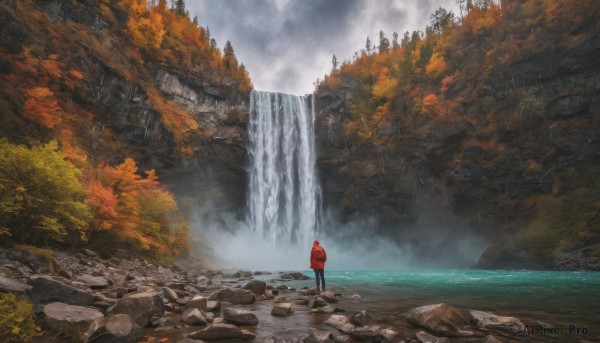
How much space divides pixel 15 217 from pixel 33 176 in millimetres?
2025

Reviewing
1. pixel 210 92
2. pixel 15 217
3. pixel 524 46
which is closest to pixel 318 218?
pixel 210 92

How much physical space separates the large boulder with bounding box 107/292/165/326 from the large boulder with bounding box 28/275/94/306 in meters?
0.85

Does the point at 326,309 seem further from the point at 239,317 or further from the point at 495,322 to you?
the point at 495,322

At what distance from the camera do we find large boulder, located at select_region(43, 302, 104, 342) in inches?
189

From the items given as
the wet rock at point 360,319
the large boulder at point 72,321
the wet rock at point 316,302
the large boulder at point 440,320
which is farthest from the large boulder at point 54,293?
the large boulder at point 440,320

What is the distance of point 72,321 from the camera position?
5.02 metres

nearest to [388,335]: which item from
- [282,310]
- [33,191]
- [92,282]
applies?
[282,310]

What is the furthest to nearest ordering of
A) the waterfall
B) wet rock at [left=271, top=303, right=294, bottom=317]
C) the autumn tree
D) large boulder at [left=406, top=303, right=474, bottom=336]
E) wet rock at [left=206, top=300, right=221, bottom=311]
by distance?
the waterfall, the autumn tree, wet rock at [left=271, top=303, right=294, bottom=317], wet rock at [left=206, top=300, right=221, bottom=311], large boulder at [left=406, top=303, right=474, bottom=336]

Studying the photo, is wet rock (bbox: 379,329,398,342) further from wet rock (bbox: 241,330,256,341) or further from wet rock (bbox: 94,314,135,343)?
wet rock (bbox: 94,314,135,343)

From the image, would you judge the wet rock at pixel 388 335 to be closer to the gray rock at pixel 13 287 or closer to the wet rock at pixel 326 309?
the wet rock at pixel 326 309

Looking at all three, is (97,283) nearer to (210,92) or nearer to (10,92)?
(10,92)

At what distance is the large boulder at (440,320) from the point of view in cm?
639

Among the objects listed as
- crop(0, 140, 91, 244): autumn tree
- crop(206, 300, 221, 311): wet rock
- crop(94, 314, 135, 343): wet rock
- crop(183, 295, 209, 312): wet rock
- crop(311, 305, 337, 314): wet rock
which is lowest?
crop(311, 305, 337, 314): wet rock

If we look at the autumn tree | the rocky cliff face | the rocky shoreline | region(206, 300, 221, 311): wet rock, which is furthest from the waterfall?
region(206, 300, 221, 311): wet rock
